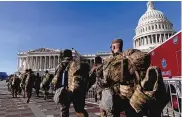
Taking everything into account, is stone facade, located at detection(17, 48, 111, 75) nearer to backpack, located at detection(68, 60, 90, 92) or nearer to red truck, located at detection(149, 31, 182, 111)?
red truck, located at detection(149, 31, 182, 111)

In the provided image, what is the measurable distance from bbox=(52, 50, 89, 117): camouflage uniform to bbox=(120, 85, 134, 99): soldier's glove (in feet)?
3.98

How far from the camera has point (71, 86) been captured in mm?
4059

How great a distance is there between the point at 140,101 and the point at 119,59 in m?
0.78

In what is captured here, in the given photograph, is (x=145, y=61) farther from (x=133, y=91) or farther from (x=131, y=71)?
(x=133, y=91)

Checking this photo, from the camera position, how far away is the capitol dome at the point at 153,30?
8500cm

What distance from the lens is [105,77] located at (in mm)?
3227

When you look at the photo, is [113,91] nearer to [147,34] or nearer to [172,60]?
[172,60]

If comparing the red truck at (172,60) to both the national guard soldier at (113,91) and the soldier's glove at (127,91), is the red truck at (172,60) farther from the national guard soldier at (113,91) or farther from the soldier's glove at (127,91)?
the soldier's glove at (127,91)

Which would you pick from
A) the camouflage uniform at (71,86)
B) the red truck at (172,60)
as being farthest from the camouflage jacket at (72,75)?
the red truck at (172,60)

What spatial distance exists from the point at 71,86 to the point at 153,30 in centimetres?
8675

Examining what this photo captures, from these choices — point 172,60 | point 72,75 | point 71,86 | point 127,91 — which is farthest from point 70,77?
point 172,60

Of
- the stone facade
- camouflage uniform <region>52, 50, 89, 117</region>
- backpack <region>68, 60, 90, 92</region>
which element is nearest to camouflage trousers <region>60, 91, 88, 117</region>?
camouflage uniform <region>52, 50, 89, 117</region>

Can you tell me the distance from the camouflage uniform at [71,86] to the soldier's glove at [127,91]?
1.21 m

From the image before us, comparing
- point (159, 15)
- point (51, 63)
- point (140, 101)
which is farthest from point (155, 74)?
point (51, 63)
